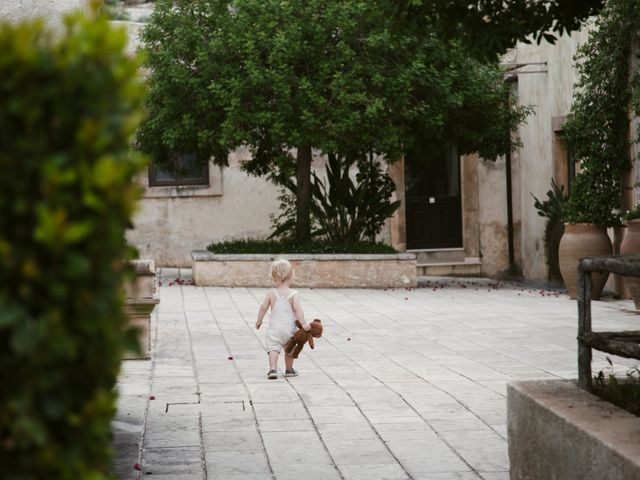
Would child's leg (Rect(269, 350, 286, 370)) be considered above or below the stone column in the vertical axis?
below

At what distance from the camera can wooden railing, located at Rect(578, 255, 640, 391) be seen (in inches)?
173

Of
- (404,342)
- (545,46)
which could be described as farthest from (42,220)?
(545,46)

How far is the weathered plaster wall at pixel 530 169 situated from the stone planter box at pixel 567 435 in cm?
1496

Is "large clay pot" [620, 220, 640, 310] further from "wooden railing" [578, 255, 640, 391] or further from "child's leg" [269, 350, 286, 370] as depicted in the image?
"wooden railing" [578, 255, 640, 391]

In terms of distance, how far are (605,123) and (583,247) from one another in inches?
73.5

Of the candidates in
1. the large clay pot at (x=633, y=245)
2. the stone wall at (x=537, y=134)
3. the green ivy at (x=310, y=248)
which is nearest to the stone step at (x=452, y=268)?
the stone wall at (x=537, y=134)

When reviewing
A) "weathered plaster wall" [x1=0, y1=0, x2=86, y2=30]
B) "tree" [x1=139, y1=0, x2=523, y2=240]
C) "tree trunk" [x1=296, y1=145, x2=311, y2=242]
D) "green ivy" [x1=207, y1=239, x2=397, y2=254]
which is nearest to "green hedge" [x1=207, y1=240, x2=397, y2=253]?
"green ivy" [x1=207, y1=239, x2=397, y2=254]

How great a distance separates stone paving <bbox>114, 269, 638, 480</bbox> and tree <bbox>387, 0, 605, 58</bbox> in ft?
7.03

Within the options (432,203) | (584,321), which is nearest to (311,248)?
(432,203)

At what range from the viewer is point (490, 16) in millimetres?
6105

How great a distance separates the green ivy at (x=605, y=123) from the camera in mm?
16672

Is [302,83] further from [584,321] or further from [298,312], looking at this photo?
[584,321]

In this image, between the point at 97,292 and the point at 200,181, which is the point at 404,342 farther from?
the point at 200,181

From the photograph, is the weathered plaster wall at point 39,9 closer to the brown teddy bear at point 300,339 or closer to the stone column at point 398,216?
the brown teddy bear at point 300,339
